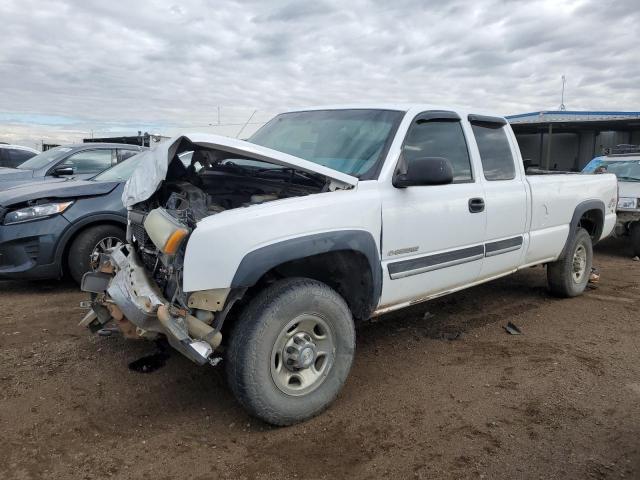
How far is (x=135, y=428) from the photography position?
305cm

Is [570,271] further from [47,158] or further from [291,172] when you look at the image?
[47,158]

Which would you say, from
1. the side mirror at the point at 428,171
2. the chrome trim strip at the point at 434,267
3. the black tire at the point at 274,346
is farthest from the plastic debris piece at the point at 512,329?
the black tire at the point at 274,346

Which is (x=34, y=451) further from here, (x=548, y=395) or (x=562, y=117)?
(x=562, y=117)

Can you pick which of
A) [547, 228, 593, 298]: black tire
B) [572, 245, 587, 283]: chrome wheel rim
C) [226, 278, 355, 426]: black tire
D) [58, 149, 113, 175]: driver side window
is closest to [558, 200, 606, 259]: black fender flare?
[547, 228, 593, 298]: black tire

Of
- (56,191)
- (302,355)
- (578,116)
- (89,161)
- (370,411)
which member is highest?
(578,116)

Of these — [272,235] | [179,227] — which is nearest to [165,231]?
[179,227]

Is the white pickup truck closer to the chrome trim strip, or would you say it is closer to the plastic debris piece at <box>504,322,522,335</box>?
the chrome trim strip

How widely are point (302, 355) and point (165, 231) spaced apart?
1043 mm

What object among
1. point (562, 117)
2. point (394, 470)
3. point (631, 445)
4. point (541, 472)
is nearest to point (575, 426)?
point (631, 445)

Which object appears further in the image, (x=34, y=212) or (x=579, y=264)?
(x=579, y=264)

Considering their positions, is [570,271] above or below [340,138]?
below

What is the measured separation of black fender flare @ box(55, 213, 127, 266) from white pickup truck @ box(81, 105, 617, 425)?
7.15 feet

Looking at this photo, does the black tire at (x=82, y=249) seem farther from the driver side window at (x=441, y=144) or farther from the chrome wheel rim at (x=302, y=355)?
the driver side window at (x=441, y=144)

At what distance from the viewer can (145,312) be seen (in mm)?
2844
